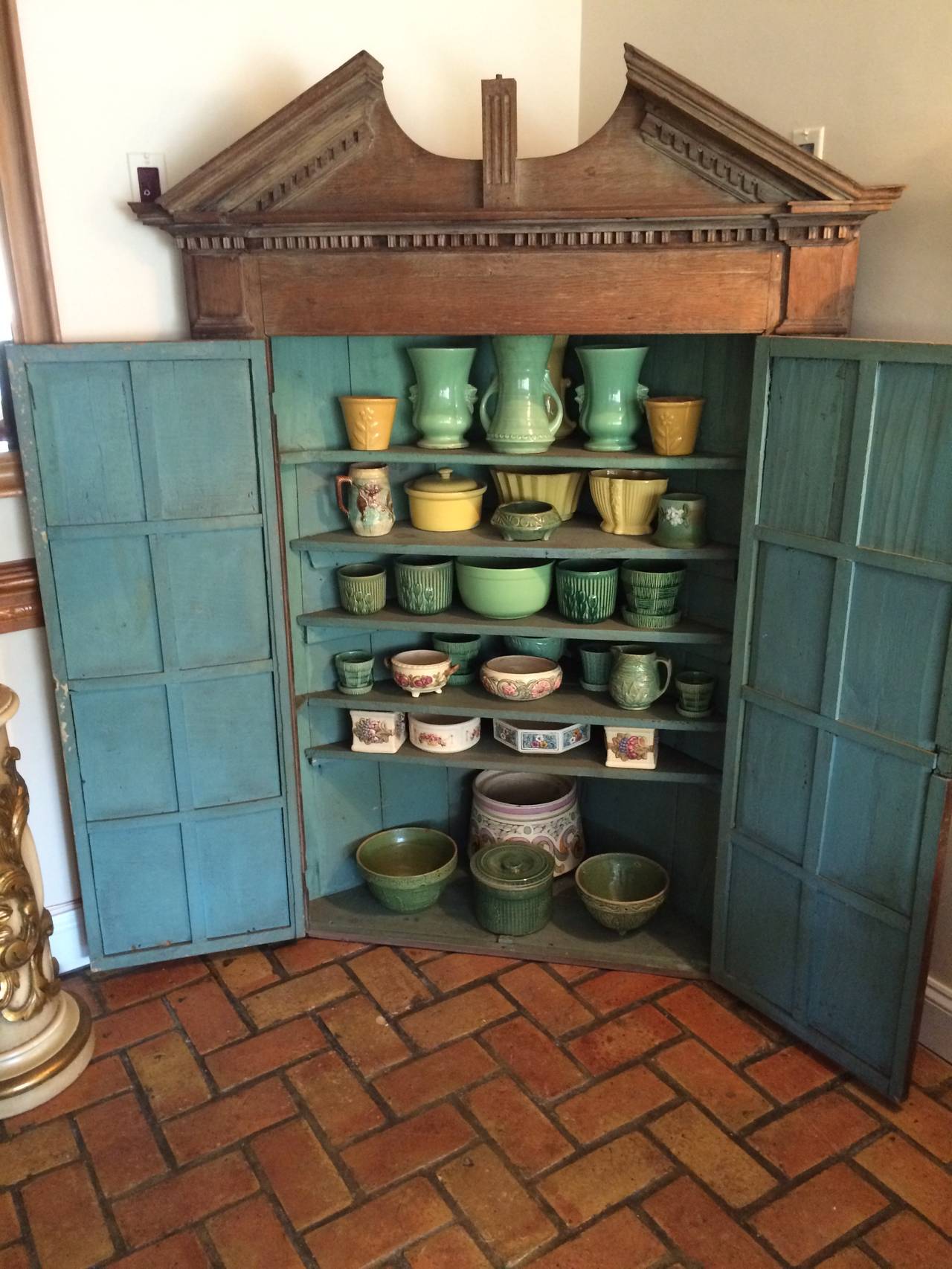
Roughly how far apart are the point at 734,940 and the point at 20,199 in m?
2.06

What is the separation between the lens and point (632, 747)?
7.47 ft

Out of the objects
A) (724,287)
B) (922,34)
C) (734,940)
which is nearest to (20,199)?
(724,287)

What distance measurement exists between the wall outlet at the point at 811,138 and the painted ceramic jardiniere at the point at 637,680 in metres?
1.05

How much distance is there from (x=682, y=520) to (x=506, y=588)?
41 centimetres

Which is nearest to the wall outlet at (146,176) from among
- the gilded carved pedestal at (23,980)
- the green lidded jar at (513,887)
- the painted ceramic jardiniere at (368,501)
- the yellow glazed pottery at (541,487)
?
the painted ceramic jardiniere at (368,501)

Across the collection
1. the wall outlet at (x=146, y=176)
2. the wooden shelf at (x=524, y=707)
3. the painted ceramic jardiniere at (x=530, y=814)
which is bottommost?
the painted ceramic jardiniere at (x=530, y=814)

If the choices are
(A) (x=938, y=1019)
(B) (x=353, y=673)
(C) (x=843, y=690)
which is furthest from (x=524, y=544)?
(A) (x=938, y=1019)

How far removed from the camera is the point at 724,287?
1.87 meters

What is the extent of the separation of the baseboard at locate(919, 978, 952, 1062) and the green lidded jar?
82 cm

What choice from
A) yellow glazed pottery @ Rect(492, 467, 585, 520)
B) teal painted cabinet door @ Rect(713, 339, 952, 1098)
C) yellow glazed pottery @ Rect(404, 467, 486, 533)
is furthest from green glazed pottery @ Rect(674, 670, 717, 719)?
yellow glazed pottery @ Rect(404, 467, 486, 533)

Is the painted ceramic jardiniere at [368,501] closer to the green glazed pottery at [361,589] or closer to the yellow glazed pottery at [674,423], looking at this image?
the green glazed pottery at [361,589]

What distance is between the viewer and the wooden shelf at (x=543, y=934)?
2.30 m

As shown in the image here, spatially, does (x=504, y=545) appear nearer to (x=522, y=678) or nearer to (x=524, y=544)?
(x=524, y=544)

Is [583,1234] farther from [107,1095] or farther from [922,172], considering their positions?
[922,172]
